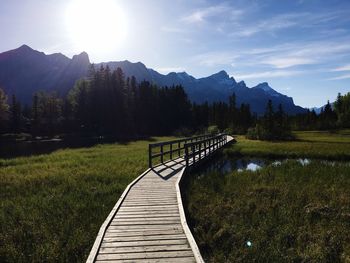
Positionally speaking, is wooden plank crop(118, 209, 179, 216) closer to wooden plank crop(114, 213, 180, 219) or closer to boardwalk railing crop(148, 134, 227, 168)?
wooden plank crop(114, 213, 180, 219)

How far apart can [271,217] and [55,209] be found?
7.67 m

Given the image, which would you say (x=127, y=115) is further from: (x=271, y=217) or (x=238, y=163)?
(x=271, y=217)

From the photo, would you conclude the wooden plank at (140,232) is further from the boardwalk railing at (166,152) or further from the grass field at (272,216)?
the boardwalk railing at (166,152)

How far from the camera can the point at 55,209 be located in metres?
11.7

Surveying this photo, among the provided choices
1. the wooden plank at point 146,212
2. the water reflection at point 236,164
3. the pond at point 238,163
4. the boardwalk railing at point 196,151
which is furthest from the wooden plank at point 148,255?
the water reflection at point 236,164

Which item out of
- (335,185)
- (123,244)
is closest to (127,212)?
(123,244)

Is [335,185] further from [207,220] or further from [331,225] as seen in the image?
[207,220]

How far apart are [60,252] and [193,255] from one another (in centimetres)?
353

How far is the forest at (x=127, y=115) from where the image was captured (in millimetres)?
81875

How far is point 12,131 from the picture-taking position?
8931cm

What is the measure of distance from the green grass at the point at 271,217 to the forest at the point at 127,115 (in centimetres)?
4999

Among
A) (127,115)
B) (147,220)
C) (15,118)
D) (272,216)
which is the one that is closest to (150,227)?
(147,220)

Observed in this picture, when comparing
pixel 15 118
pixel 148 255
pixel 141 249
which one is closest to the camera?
pixel 148 255

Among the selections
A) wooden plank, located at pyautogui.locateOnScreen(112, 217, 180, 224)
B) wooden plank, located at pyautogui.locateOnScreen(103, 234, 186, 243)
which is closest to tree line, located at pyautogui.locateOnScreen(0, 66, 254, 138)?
wooden plank, located at pyautogui.locateOnScreen(112, 217, 180, 224)
